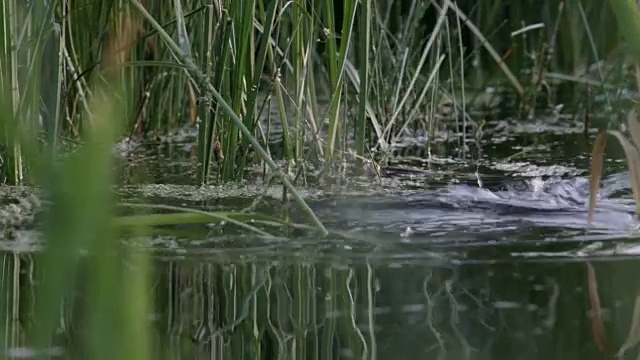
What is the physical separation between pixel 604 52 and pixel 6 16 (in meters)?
1.65

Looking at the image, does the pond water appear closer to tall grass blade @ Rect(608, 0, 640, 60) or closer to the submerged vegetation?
the submerged vegetation

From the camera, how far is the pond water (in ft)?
3.19

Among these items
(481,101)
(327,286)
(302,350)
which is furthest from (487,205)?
(481,101)

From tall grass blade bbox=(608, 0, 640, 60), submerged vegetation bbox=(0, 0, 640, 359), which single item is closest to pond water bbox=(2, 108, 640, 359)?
submerged vegetation bbox=(0, 0, 640, 359)

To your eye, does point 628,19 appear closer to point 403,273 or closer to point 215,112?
point 403,273

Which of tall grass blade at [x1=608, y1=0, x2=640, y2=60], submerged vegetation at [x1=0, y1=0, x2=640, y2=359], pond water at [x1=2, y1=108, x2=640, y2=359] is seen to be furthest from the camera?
tall grass blade at [x1=608, y1=0, x2=640, y2=60]

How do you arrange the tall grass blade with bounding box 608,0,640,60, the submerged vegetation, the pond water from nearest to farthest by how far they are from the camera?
1. the submerged vegetation
2. the pond water
3. the tall grass blade with bounding box 608,0,640,60

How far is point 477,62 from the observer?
2.97 metres

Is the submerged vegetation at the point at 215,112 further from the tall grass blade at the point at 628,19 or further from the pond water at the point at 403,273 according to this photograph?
the tall grass blade at the point at 628,19

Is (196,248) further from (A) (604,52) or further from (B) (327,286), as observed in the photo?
(A) (604,52)

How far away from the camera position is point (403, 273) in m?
1.22

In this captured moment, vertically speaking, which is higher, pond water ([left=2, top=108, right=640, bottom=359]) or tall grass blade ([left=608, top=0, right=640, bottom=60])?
tall grass blade ([left=608, top=0, right=640, bottom=60])

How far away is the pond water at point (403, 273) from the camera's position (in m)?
0.97

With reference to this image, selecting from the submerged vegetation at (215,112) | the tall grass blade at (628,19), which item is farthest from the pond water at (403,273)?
the tall grass blade at (628,19)
